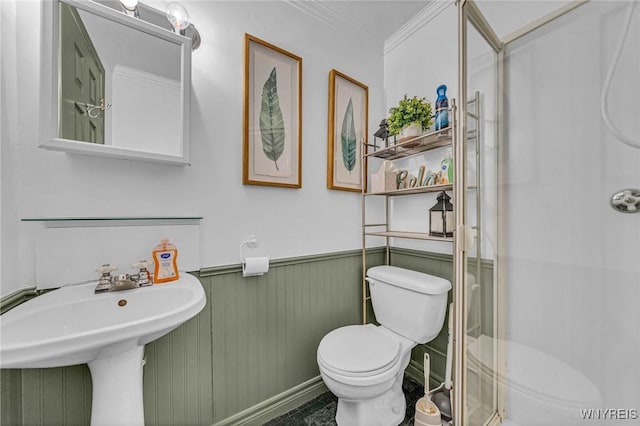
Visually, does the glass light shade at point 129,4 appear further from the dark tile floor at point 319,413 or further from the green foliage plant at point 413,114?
the dark tile floor at point 319,413

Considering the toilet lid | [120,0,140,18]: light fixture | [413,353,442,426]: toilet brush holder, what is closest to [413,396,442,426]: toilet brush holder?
[413,353,442,426]: toilet brush holder

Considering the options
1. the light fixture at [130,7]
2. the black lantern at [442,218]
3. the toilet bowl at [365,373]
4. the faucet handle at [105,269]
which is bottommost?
the toilet bowl at [365,373]

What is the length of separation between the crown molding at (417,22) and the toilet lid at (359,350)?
2.04 metres

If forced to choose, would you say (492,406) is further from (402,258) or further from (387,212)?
(387,212)

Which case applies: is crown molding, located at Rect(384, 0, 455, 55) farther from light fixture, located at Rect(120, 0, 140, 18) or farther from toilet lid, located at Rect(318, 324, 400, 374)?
toilet lid, located at Rect(318, 324, 400, 374)

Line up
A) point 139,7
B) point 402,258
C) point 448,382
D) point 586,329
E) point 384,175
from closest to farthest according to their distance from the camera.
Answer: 1. point 586,329
2. point 139,7
3. point 448,382
4. point 384,175
5. point 402,258

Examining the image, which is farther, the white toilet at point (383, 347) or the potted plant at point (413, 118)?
the potted plant at point (413, 118)

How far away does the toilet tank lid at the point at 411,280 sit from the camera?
1.31 metres

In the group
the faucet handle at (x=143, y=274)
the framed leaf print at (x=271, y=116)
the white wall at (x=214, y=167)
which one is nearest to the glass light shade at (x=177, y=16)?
the white wall at (x=214, y=167)

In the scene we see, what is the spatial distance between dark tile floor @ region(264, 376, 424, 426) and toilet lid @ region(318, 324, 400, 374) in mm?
441

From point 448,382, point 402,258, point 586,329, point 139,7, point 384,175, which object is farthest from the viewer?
point 402,258

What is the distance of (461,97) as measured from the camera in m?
0.95

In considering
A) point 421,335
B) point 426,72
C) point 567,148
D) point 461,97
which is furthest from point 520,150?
point 421,335

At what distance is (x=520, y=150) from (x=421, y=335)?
104 centimetres
